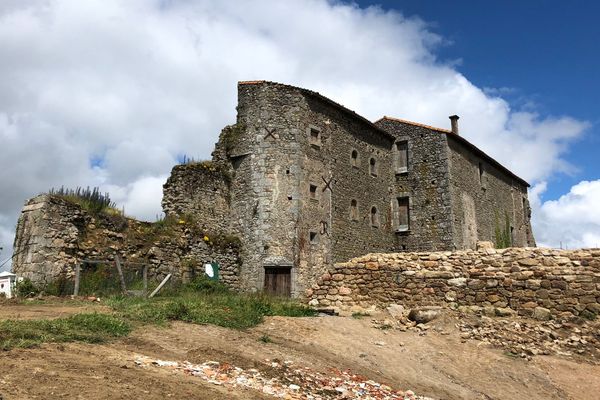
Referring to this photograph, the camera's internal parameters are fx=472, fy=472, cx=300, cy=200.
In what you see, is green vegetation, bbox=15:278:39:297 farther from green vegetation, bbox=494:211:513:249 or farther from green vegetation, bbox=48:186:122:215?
green vegetation, bbox=494:211:513:249

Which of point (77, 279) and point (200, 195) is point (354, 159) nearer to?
point (200, 195)

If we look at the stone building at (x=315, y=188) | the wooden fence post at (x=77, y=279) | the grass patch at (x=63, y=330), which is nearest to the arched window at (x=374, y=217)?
the stone building at (x=315, y=188)

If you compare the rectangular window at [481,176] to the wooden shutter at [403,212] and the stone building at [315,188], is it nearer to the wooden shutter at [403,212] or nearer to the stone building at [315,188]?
the stone building at [315,188]

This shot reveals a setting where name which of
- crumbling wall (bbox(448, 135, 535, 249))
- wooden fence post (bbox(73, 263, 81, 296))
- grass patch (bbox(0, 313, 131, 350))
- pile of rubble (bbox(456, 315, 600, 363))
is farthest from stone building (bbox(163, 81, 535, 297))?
grass patch (bbox(0, 313, 131, 350))

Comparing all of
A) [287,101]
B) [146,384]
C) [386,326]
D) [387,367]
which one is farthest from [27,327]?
[287,101]

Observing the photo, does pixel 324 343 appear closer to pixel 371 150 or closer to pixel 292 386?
pixel 292 386

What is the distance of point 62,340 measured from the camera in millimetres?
7051

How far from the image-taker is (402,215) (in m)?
27.1

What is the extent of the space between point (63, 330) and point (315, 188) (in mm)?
15321

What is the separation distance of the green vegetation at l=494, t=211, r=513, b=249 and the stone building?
11.6 feet

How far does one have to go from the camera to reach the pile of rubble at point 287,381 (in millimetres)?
6320

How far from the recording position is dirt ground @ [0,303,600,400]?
17.8ft

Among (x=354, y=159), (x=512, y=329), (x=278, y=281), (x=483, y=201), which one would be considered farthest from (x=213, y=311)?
(x=483, y=201)

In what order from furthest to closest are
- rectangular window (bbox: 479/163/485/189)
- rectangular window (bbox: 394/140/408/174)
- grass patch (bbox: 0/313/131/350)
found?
rectangular window (bbox: 479/163/485/189) < rectangular window (bbox: 394/140/408/174) < grass patch (bbox: 0/313/131/350)
